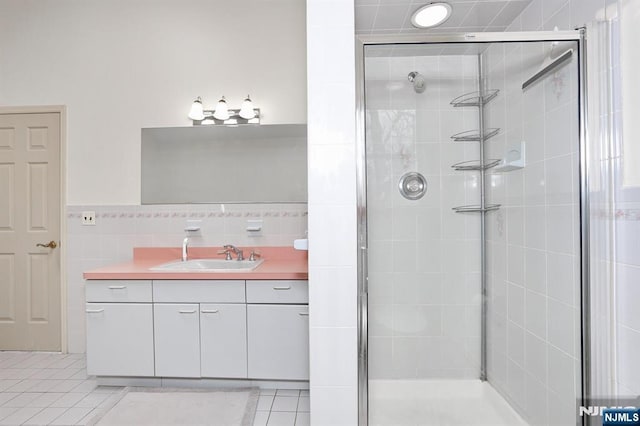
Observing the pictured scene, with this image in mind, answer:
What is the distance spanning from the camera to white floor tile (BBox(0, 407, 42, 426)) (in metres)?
1.88

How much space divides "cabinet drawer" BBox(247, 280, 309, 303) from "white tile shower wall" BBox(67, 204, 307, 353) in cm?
57

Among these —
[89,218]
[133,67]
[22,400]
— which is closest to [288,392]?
[22,400]

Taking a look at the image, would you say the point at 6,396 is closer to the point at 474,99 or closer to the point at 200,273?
the point at 200,273

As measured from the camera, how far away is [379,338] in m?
1.51

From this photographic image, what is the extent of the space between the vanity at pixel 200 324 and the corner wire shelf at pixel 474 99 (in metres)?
1.31

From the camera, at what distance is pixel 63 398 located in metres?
2.13

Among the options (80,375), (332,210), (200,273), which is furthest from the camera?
(80,375)

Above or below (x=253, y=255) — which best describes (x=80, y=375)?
below

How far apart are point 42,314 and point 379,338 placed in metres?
2.92

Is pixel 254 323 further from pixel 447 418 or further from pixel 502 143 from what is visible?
pixel 502 143

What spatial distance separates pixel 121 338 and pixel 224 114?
171cm

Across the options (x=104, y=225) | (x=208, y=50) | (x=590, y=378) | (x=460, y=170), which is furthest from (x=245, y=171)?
(x=590, y=378)

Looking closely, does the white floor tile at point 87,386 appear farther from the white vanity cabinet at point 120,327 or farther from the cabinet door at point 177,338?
the cabinet door at point 177,338

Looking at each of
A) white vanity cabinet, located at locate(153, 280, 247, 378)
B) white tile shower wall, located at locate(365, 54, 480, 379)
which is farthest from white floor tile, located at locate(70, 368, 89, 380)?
white tile shower wall, located at locate(365, 54, 480, 379)
